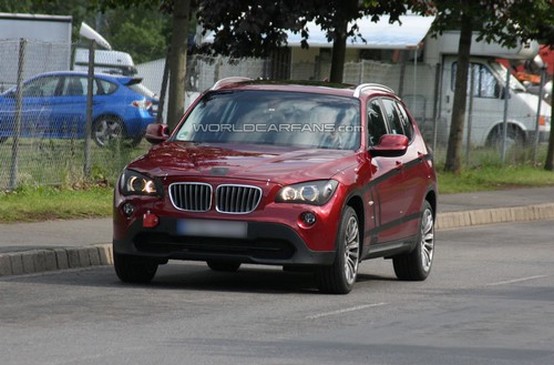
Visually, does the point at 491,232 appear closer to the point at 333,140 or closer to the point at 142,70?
the point at 333,140

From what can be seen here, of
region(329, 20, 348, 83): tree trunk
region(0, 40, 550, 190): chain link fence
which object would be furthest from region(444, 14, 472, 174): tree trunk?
region(329, 20, 348, 83): tree trunk

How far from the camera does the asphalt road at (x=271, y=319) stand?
9297mm

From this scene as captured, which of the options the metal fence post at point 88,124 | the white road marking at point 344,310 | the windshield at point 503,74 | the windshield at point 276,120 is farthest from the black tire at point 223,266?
the windshield at point 503,74

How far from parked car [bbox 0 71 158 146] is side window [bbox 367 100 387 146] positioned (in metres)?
7.18

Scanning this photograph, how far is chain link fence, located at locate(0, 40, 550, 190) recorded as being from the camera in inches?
801

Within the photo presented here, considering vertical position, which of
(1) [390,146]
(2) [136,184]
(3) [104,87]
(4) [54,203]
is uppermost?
(1) [390,146]

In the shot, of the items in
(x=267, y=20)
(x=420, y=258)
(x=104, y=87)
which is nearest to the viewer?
(x=420, y=258)

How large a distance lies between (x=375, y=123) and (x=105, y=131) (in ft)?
30.0

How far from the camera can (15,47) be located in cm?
2052

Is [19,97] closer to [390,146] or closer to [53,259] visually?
[53,259]

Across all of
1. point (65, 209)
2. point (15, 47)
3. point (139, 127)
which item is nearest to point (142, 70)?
point (139, 127)

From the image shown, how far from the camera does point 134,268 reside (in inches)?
513

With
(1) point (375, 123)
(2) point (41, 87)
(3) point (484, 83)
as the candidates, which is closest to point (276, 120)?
(1) point (375, 123)

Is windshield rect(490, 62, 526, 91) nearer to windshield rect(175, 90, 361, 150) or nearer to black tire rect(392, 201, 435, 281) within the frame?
black tire rect(392, 201, 435, 281)
